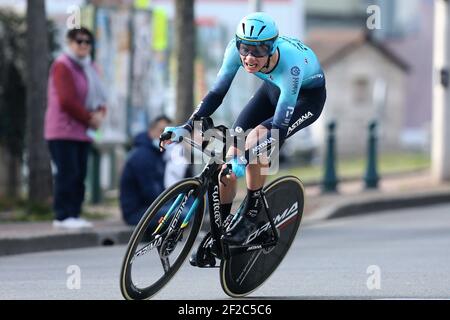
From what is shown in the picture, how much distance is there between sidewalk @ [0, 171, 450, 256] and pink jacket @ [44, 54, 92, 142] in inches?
35.1

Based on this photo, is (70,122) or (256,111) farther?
(70,122)

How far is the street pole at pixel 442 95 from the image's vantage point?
Result: 18.1 meters

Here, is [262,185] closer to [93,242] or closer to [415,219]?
[93,242]

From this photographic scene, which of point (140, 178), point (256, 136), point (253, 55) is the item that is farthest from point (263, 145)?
point (140, 178)

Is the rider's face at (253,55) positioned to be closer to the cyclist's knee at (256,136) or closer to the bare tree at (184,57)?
the cyclist's knee at (256,136)

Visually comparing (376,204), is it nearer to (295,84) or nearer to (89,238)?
(89,238)

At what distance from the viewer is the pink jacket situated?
1160 cm

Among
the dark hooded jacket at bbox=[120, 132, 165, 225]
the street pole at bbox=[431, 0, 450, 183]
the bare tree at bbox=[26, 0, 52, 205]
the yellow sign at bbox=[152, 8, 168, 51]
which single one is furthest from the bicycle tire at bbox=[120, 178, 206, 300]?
the yellow sign at bbox=[152, 8, 168, 51]

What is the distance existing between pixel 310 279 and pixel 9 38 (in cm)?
915

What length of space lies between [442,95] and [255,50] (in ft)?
36.5

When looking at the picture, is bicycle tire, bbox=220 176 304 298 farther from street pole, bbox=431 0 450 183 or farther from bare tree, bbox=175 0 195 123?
street pole, bbox=431 0 450 183

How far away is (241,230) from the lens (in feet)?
26.0

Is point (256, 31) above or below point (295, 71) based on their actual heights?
above
